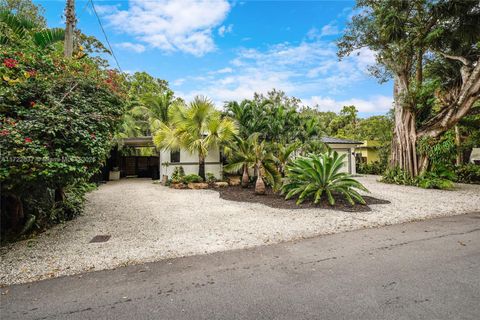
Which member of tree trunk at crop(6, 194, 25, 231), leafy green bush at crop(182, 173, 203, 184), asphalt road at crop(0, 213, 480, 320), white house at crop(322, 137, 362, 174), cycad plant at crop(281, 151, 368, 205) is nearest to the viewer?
asphalt road at crop(0, 213, 480, 320)

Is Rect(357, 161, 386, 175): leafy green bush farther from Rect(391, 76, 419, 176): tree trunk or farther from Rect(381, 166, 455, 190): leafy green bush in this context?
Rect(391, 76, 419, 176): tree trunk

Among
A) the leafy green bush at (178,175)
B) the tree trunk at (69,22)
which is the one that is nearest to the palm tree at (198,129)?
the leafy green bush at (178,175)

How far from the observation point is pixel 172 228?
4.86 metres

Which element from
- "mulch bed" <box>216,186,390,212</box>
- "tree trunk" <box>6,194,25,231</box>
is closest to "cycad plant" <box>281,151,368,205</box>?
"mulch bed" <box>216,186,390,212</box>

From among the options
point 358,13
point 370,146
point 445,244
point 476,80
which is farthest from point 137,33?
point 370,146

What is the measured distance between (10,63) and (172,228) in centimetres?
399

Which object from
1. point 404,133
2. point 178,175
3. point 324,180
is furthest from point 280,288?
point 404,133

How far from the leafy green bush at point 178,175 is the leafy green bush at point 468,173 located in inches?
566

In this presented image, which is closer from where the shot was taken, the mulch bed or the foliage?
the foliage

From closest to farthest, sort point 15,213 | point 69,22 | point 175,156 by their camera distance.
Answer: point 15,213, point 69,22, point 175,156

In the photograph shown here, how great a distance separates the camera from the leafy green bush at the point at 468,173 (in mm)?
11578

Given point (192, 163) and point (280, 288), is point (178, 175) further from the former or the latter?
point (280, 288)

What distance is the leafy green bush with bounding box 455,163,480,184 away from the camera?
1158cm

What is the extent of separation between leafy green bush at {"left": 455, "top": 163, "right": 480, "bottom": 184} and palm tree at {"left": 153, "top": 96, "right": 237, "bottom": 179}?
39.3 ft
